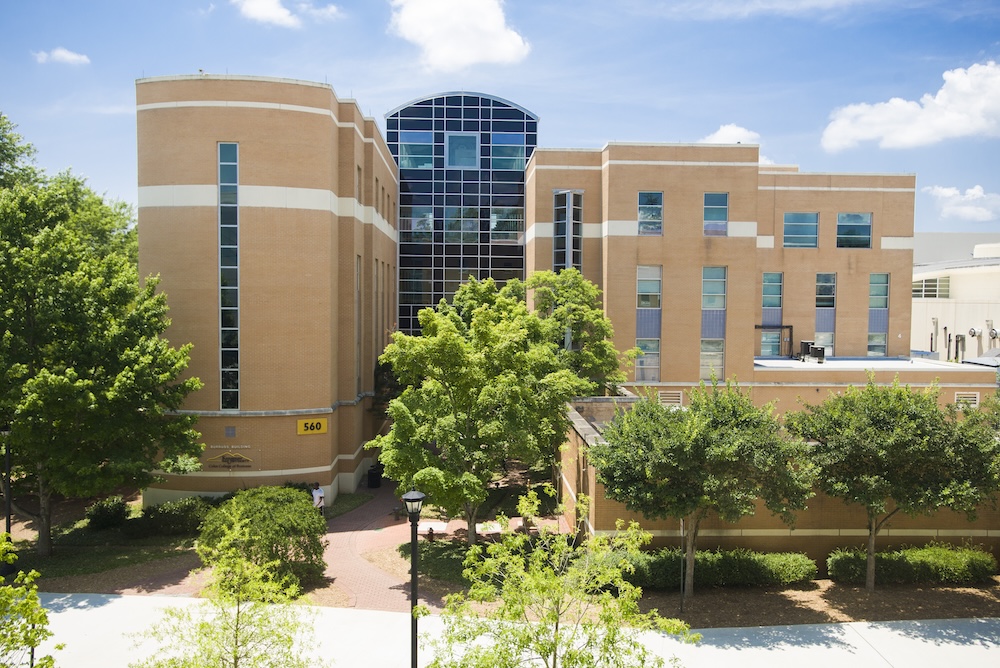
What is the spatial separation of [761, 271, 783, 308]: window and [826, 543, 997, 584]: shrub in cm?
2491

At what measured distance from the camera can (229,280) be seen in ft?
83.4

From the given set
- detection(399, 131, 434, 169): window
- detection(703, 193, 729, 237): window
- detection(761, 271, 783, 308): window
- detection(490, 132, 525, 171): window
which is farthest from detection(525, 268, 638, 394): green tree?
detection(399, 131, 434, 169): window

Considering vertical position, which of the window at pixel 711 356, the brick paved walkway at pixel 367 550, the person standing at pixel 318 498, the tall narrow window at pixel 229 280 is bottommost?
the brick paved walkway at pixel 367 550

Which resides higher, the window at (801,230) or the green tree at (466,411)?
the window at (801,230)

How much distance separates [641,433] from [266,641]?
9.07 m

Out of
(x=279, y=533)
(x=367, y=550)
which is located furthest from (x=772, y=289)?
(x=279, y=533)

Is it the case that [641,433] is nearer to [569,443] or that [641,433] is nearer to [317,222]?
[569,443]

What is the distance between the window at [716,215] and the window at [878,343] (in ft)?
47.3

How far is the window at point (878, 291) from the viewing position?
4144 cm

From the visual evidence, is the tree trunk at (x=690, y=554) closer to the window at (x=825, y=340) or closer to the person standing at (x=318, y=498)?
the person standing at (x=318, y=498)

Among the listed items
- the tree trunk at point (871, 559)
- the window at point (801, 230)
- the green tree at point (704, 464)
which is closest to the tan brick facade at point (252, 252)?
the green tree at point (704, 464)

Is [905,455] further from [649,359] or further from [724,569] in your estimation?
[649,359]

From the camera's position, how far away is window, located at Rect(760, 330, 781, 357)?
4184cm

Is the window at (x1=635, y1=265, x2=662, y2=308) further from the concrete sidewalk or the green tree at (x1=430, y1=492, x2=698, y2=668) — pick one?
the green tree at (x1=430, y1=492, x2=698, y2=668)
